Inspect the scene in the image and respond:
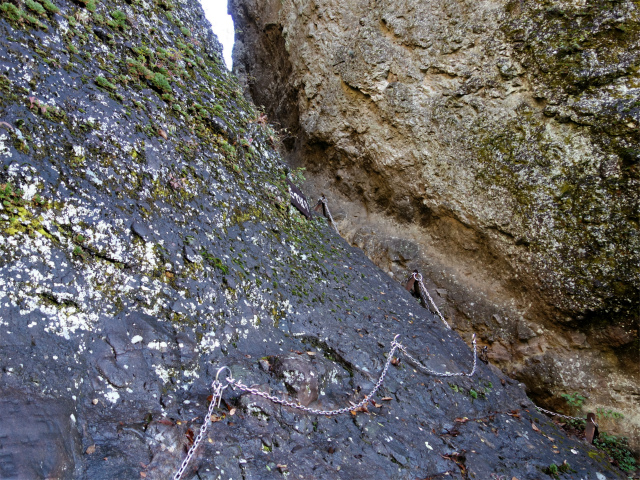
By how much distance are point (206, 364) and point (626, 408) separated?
6601 millimetres

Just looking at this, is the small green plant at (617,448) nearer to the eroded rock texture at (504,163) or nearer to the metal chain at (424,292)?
the eroded rock texture at (504,163)

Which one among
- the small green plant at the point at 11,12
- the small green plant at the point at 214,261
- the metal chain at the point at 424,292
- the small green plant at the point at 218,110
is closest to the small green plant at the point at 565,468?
the metal chain at the point at 424,292

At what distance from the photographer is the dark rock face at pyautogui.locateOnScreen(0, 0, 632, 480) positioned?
257 centimetres

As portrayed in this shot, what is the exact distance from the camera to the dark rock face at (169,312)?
8.42 feet

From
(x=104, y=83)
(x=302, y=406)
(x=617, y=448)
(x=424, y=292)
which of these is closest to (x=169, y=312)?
(x=302, y=406)

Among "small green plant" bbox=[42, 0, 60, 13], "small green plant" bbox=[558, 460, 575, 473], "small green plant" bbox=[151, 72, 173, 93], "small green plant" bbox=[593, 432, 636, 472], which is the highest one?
"small green plant" bbox=[42, 0, 60, 13]

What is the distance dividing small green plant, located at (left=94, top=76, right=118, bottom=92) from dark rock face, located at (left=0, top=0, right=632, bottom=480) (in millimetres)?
21

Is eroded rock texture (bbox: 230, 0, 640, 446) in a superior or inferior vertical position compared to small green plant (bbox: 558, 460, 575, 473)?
superior

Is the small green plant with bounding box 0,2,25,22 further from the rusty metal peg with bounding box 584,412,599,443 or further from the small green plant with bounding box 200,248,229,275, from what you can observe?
the rusty metal peg with bounding box 584,412,599,443

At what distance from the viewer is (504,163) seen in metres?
6.82

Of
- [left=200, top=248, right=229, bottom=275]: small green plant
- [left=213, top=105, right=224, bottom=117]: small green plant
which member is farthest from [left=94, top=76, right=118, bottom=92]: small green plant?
[left=200, top=248, right=229, bottom=275]: small green plant

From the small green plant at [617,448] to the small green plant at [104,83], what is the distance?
839cm

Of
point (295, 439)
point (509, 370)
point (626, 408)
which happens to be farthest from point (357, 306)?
point (626, 408)

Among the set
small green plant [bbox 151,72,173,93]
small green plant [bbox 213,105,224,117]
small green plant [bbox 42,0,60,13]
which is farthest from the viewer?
small green plant [bbox 213,105,224,117]
